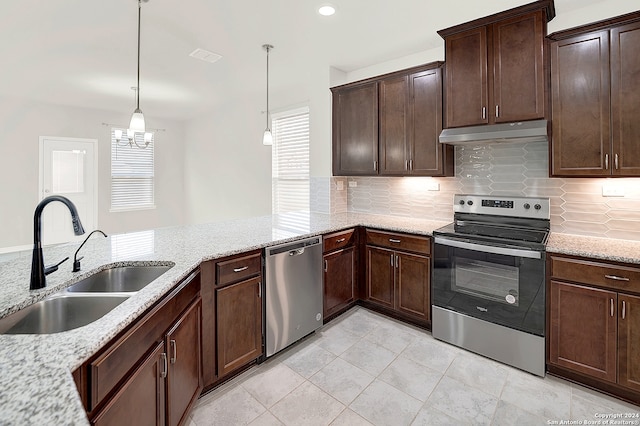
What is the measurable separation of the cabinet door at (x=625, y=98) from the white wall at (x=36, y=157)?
6933mm

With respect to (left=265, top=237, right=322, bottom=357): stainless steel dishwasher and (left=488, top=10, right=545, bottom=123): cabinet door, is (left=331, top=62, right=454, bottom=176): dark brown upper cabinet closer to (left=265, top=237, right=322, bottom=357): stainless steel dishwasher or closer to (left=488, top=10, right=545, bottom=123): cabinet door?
(left=488, top=10, right=545, bottom=123): cabinet door

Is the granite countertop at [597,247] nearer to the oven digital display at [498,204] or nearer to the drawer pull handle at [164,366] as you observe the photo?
the oven digital display at [498,204]

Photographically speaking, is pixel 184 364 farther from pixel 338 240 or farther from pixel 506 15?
pixel 506 15

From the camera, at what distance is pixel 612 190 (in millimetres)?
2422

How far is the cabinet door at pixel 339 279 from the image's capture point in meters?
2.96

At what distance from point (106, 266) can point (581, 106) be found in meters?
3.29

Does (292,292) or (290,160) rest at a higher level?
(290,160)

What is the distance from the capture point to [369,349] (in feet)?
8.63

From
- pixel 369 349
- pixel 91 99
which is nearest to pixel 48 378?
pixel 369 349

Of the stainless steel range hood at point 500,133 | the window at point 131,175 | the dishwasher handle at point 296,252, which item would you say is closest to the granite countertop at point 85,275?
the dishwasher handle at point 296,252

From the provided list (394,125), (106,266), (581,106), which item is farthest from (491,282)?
(106,266)

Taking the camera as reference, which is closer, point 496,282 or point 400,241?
point 496,282

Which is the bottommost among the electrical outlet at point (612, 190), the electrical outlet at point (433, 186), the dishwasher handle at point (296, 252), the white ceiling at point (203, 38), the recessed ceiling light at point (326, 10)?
the dishwasher handle at point (296, 252)

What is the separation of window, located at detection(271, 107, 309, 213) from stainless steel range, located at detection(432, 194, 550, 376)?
2312mm
